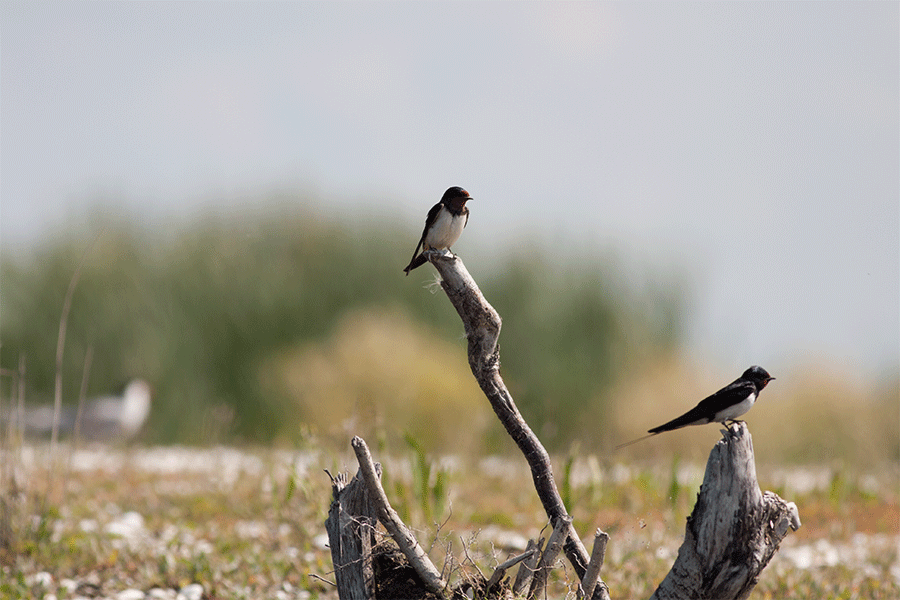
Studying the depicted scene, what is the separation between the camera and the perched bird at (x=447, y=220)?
355 centimetres

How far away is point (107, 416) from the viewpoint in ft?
35.5

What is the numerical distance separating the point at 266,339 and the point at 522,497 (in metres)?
6.08

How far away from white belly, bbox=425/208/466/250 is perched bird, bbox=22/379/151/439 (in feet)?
27.6

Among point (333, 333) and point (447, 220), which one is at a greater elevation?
point (447, 220)

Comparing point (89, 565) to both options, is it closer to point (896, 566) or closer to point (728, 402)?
point (728, 402)

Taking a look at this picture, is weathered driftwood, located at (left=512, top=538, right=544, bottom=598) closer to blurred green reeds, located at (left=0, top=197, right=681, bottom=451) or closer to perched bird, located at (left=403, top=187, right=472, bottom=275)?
perched bird, located at (left=403, top=187, right=472, bottom=275)

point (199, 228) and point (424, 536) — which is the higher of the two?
point (199, 228)

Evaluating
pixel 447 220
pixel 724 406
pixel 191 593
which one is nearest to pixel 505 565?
pixel 724 406

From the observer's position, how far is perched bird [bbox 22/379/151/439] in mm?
10789

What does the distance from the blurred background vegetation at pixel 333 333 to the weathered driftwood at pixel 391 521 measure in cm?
671

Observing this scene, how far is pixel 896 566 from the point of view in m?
5.36

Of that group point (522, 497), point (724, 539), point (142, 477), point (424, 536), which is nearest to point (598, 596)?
point (724, 539)

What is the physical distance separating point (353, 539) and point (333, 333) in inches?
354

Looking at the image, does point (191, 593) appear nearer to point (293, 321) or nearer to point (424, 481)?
point (424, 481)
